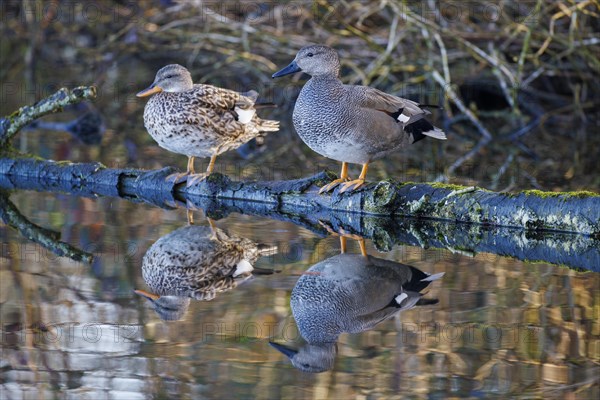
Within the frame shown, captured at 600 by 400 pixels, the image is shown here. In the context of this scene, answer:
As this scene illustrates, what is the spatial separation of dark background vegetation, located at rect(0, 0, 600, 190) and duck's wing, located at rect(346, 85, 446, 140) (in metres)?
1.83

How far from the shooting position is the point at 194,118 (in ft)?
22.5

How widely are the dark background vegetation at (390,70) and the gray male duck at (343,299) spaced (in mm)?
3280

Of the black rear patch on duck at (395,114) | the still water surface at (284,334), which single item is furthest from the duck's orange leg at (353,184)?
the still water surface at (284,334)

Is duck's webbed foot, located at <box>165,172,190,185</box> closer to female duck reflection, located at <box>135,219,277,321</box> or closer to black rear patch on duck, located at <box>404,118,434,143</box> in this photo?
female duck reflection, located at <box>135,219,277,321</box>

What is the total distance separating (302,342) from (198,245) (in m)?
1.86

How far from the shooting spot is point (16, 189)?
7.46m

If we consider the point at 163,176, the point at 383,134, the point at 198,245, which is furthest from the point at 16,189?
the point at 383,134

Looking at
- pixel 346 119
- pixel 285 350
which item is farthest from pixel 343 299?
pixel 346 119

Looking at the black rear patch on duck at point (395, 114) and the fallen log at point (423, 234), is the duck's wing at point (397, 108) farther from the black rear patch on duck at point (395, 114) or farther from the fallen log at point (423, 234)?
the fallen log at point (423, 234)

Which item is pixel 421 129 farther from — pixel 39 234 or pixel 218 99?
pixel 39 234

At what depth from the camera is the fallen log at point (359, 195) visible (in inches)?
231

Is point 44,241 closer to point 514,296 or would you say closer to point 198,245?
point 198,245

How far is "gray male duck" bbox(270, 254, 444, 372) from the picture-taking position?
3881 millimetres

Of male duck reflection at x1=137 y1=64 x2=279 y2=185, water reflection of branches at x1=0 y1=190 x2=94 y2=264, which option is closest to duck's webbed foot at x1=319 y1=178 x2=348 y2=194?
male duck reflection at x1=137 y1=64 x2=279 y2=185
